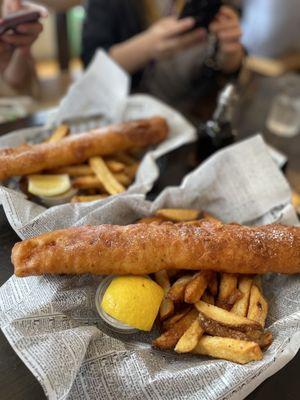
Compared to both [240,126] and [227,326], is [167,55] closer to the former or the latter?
[240,126]

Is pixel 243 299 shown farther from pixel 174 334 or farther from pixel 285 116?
pixel 285 116

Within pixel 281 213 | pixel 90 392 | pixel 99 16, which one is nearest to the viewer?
pixel 90 392

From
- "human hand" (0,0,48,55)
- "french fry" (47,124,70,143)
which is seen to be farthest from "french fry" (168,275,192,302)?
"human hand" (0,0,48,55)

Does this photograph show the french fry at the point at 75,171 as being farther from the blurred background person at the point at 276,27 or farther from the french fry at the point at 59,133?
the blurred background person at the point at 276,27

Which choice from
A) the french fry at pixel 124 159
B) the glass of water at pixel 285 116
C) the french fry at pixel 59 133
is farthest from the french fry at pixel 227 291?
the glass of water at pixel 285 116

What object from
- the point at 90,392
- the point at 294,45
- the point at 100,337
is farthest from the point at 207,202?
the point at 294,45

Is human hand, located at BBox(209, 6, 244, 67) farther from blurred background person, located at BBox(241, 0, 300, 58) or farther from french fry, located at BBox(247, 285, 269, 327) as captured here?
blurred background person, located at BBox(241, 0, 300, 58)
